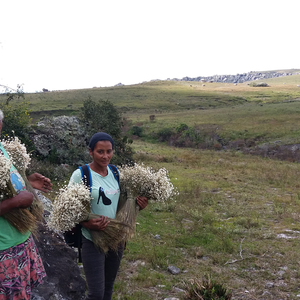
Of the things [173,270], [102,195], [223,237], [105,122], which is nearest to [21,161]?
[102,195]

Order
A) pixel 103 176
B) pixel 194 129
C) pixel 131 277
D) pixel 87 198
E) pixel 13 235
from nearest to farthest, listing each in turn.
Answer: pixel 13 235
pixel 87 198
pixel 103 176
pixel 131 277
pixel 194 129

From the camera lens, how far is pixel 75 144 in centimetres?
1322

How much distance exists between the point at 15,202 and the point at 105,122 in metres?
13.5

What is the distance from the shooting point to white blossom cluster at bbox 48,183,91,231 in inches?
116

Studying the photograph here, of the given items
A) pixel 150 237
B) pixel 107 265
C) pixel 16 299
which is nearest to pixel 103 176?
pixel 107 265

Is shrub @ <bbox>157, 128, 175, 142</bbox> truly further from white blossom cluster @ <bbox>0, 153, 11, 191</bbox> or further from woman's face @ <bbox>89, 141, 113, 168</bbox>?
white blossom cluster @ <bbox>0, 153, 11, 191</bbox>

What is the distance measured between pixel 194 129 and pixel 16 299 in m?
34.7

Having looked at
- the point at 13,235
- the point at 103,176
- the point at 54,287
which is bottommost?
the point at 54,287

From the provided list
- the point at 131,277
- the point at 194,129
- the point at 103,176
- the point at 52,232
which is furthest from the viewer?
the point at 194,129

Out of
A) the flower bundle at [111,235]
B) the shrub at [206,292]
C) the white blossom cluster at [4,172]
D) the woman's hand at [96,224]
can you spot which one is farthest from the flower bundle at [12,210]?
the shrub at [206,292]

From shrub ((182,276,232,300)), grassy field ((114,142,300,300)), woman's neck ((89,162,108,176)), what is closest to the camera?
woman's neck ((89,162,108,176))

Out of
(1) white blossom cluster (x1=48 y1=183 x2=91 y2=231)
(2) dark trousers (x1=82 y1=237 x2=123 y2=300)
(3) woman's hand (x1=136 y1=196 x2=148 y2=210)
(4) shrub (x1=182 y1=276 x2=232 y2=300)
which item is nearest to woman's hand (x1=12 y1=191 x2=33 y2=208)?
(1) white blossom cluster (x1=48 y1=183 x2=91 y2=231)

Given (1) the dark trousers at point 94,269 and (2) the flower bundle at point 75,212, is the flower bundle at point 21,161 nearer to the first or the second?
(2) the flower bundle at point 75,212

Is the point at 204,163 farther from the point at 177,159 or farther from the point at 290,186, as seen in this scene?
the point at 290,186
